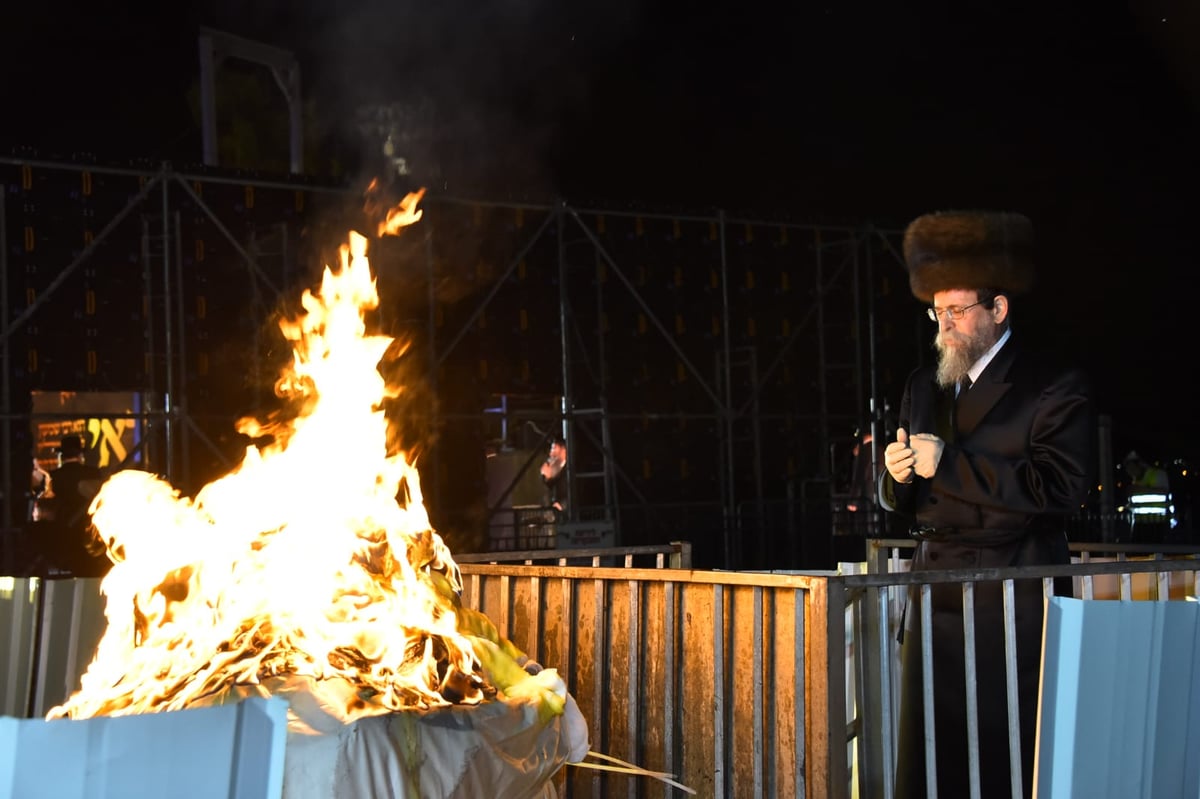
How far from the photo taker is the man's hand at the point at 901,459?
423 centimetres

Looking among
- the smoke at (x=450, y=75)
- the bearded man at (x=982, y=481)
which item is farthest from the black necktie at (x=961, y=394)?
the smoke at (x=450, y=75)

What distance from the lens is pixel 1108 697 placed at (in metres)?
3.06

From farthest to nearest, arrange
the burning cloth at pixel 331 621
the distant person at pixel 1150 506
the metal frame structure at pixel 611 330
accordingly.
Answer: the distant person at pixel 1150 506, the metal frame structure at pixel 611 330, the burning cloth at pixel 331 621

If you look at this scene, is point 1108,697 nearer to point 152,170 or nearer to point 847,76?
point 152,170

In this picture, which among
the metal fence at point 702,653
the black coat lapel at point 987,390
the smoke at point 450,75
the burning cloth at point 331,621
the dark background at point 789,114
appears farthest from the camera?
the dark background at point 789,114

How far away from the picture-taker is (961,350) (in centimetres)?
451

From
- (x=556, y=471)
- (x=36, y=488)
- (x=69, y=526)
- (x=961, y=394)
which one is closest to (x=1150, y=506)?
(x=556, y=471)

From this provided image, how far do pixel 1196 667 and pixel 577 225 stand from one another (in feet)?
40.0

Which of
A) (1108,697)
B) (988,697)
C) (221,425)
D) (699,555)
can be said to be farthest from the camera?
(699,555)

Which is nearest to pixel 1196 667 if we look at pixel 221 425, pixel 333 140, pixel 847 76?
pixel 221 425

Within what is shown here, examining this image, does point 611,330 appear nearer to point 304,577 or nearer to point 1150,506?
point 1150,506

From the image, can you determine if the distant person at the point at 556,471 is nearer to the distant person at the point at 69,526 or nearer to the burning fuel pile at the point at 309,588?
the distant person at the point at 69,526

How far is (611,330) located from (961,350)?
10596mm

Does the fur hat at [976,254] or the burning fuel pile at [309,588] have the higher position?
the fur hat at [976,254]
